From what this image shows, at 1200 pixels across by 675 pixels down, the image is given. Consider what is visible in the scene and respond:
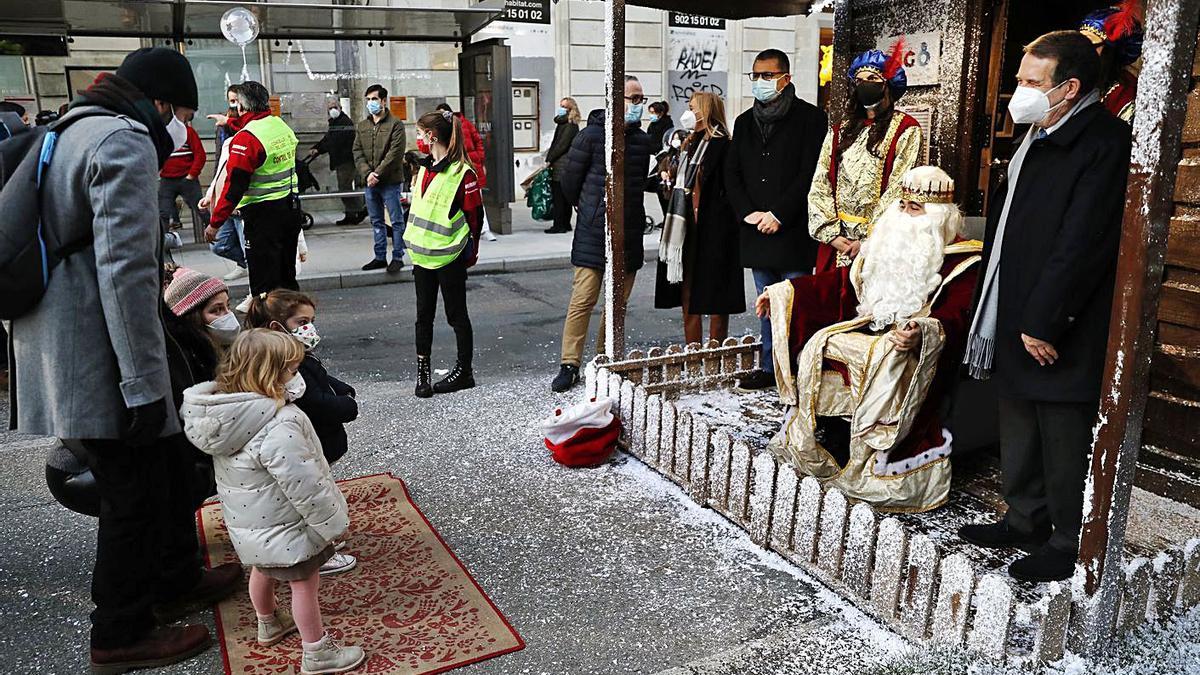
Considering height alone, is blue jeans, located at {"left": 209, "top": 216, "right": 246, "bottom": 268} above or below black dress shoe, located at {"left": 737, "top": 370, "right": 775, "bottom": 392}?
above

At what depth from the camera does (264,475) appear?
2.78m

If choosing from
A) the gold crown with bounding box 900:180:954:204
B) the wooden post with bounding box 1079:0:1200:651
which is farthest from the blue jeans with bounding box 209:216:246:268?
the wooden post with bounding box 1079:0:1200:651

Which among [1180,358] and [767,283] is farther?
[767,283]

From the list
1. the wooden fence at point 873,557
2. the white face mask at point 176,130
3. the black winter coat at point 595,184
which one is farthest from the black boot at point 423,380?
the white face mask at point 176,130

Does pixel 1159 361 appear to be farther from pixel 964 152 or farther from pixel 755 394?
pixel 755 394

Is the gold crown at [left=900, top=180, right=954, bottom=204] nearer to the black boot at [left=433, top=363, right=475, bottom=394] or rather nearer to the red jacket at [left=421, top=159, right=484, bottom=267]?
the red jacket at [left=421, top=159, right=484, bottom=267]

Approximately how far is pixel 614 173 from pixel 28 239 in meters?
3.08

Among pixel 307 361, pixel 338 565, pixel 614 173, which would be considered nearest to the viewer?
pixel 307 361

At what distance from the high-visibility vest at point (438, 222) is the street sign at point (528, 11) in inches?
358

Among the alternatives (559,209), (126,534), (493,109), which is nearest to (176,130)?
(126,534)

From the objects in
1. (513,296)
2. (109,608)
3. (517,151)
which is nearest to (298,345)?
(109,608)

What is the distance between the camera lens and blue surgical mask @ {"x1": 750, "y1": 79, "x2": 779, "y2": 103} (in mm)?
5129

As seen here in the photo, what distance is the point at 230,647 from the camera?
3.09 m

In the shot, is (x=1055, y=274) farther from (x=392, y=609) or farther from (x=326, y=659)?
(x=326, y=659)
